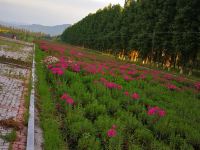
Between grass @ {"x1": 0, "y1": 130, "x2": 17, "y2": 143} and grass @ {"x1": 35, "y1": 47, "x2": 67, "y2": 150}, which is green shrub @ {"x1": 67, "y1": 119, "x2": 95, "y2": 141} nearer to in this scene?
grass @ {"x1": 35, "y1": 47, "x2": 67, "y2": 150}

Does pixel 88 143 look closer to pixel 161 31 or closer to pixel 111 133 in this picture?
pixel 111 133

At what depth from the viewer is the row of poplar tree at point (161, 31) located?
36.3m

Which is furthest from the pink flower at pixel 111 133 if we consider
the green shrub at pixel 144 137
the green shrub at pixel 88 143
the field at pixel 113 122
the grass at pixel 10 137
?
the grass at pixel 10 137

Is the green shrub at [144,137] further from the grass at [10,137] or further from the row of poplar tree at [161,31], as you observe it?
the row of poplar tree at [161,31]

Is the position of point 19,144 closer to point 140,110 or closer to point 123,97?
point 140,110

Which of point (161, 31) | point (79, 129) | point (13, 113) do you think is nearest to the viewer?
point (79, 129)

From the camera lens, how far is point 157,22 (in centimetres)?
4362

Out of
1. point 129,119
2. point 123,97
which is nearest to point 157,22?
point 123,97

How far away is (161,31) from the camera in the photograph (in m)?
42.9

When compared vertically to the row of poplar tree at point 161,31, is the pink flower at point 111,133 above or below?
below

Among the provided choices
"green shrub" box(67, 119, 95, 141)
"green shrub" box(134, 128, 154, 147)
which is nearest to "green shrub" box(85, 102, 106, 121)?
"green shrub" box(67, 119, 95, 141)

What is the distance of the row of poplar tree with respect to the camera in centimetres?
3626

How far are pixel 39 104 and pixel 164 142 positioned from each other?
15.2ft

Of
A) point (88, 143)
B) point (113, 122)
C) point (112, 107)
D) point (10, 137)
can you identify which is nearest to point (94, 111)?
point (112, 107)
